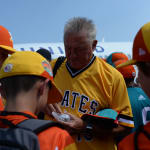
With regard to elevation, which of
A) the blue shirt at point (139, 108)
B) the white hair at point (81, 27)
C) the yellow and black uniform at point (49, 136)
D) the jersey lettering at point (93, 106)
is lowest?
the blue shirt at point (139, 108)

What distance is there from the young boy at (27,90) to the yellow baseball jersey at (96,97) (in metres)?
0.80

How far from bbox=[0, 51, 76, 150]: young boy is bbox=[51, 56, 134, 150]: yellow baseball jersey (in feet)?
2.61

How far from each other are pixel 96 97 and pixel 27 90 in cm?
100

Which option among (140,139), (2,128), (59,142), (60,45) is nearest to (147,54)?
(140,139)

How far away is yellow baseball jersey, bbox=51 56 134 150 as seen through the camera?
2.28 m

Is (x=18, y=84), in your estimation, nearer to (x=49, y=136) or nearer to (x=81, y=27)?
(x=49, y=136)

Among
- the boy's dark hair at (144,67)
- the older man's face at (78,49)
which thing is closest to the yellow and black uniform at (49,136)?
the boy's dark hair at (144,67)

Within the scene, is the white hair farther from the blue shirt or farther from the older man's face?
the blue shirt

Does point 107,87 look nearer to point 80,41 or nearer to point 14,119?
point 80,41

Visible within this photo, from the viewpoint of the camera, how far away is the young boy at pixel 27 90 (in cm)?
134

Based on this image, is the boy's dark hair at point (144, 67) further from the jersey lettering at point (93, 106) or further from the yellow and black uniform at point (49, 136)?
the jersey lettering at point (93, 106)

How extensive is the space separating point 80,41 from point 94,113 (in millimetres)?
789

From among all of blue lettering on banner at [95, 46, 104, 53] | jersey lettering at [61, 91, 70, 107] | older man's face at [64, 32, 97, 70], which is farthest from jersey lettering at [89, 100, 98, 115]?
blue lettering on banner at [95, 46, 104, 53]

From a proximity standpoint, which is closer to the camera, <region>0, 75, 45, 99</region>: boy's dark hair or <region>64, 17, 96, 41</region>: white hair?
<region>0, 75, 45, 99</region>: boy's dark hair
